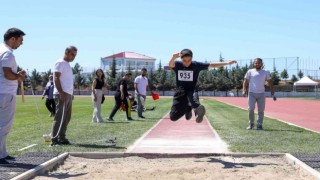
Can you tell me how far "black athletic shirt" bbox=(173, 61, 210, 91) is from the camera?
8.81m

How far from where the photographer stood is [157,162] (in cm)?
784

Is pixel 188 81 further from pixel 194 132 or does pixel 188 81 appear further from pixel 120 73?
pixel 120 73

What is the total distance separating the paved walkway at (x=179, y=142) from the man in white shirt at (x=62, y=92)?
1599mm

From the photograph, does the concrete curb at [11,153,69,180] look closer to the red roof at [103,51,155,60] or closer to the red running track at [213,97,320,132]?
the red running track at [213,97,320,132]

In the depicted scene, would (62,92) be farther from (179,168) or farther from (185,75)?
(179,168)

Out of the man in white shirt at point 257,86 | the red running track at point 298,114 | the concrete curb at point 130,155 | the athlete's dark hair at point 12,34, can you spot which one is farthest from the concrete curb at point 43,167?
the red running track at point 298,114

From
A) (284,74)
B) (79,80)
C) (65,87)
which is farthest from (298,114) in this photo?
(79,80)

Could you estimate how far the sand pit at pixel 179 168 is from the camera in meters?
6.69

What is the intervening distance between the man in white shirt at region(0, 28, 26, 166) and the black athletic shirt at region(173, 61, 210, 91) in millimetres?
2936

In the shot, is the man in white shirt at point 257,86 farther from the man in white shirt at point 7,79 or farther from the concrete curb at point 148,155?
the man in white shirt at point 7,79

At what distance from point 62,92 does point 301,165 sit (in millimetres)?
5010

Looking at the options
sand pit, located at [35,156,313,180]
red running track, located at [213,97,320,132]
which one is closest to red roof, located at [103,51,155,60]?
red running track, located at [213,97,320,132]

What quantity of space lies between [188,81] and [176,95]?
415 millimetres

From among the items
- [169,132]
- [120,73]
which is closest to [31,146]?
[169,132]
